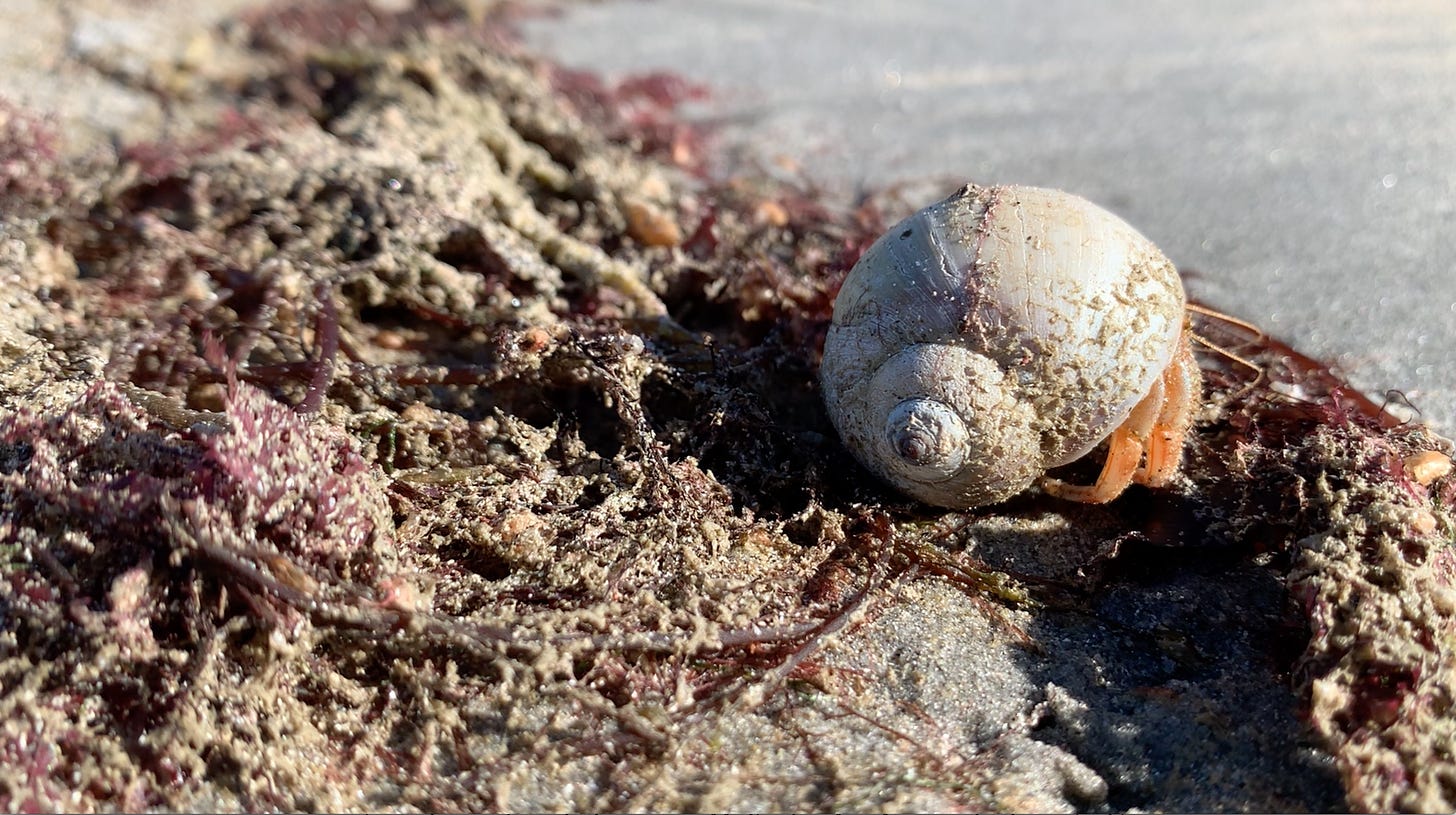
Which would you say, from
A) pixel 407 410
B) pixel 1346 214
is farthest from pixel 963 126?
pixel 407 410

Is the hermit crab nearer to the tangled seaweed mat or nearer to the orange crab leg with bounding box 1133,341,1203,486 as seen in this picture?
the orange crab leg with bounding box 1133,341,1203,486

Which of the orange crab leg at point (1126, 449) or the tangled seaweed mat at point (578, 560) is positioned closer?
the tangled seaweed mat at point (578, 560)

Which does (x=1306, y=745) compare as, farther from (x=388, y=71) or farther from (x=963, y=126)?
(x=388, y=71)

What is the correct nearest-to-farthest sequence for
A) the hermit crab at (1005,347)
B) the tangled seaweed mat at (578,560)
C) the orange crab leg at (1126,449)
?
the tangled seaweed mat at (578,560) → the hermit crab at (1005,347) → the orange crab leg at (1126,449)

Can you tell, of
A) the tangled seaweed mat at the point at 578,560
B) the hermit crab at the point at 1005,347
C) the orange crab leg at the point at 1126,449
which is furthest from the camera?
the orange crab leg at the point at 1126,449

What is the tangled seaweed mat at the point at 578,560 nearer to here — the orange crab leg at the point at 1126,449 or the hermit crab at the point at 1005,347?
the orange crab leg at the point at 1126,449

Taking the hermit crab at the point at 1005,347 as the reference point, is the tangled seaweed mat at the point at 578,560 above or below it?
below

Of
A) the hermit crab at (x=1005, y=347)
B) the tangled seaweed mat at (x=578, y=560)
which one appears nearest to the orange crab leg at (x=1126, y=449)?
the hermit crab at (x=1005, y=347)
